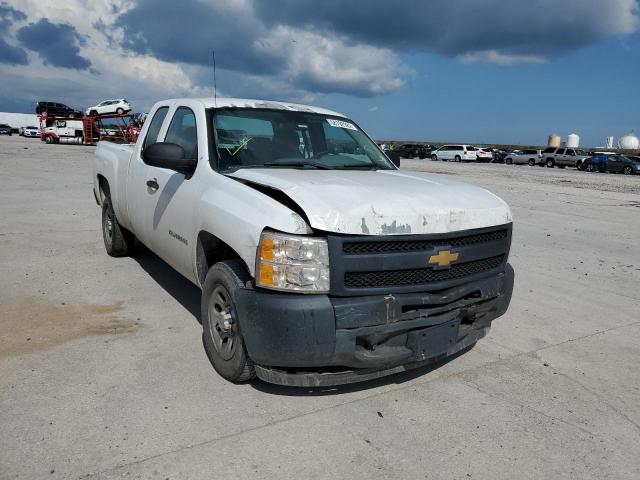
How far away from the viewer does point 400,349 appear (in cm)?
296

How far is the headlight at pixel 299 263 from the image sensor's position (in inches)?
109

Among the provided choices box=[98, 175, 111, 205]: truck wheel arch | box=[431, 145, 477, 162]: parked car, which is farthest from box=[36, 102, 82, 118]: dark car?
box=[98, 175, 111, 205]: truck wheel arch

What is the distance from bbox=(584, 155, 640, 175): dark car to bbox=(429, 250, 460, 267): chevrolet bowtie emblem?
41.8 m

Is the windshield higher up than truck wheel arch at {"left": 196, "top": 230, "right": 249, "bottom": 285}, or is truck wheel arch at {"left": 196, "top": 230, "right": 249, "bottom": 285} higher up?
the windshield

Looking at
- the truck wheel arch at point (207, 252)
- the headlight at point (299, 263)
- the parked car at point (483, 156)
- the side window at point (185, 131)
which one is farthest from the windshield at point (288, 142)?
the parked car at point (483, 156)

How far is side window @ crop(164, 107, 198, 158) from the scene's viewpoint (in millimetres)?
4074

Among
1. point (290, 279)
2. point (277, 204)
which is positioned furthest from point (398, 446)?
point (277, 204)

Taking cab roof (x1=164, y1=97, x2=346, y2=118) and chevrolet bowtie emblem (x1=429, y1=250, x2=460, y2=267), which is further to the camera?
cab roof (x1=164, y1=97, x2=346, y2=118)

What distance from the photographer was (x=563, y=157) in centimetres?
4459

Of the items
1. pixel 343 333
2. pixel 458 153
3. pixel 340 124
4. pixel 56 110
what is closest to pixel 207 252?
pixel 343 333

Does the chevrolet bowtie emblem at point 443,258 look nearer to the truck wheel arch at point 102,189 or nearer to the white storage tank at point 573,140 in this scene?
the truck wheel arch at point 102,189

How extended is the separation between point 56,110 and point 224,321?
51511 mm

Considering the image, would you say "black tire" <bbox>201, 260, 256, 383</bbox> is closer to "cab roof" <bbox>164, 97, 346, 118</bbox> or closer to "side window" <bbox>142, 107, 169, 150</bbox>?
"cab roof" <bbox>164, 97, 346, 118</bbox>

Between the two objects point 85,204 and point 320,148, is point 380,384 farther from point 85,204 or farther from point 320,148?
point 85,204
